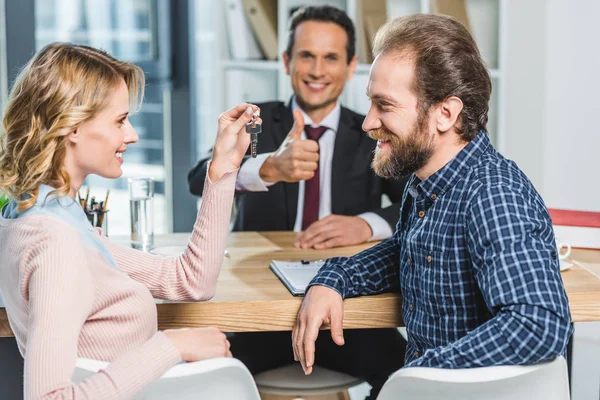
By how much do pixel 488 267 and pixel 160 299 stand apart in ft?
2.17

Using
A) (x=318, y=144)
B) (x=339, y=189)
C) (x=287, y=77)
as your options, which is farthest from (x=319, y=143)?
(x=287, y=77)

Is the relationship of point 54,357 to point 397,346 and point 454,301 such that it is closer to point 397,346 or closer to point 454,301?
point 454,301

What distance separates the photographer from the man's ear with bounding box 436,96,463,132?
1.44m

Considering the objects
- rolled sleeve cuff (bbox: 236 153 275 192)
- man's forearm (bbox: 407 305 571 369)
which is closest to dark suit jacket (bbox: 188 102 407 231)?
rolled sleeve cuff (bbox: 236 153 275 192)

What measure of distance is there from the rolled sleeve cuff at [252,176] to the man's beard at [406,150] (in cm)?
72

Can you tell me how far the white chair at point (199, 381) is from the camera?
1.05 metres

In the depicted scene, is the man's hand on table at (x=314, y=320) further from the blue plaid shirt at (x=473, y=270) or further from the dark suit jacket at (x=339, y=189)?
the dark suit jacket at (x=339, y=189)

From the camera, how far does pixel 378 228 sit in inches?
83.3

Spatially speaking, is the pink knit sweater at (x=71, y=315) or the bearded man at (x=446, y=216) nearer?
the pink knit sweater at (x=71, y=315)

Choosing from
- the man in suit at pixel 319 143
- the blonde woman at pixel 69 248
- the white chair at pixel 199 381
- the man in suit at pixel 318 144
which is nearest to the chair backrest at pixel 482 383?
the white chair at pixel 199 381

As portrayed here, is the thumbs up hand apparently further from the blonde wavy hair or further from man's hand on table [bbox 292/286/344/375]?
the blonde wavy hair

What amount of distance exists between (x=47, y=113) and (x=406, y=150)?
65cm

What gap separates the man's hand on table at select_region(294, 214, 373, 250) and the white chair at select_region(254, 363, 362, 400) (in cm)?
35

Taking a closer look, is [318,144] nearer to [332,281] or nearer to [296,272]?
[296,272]
